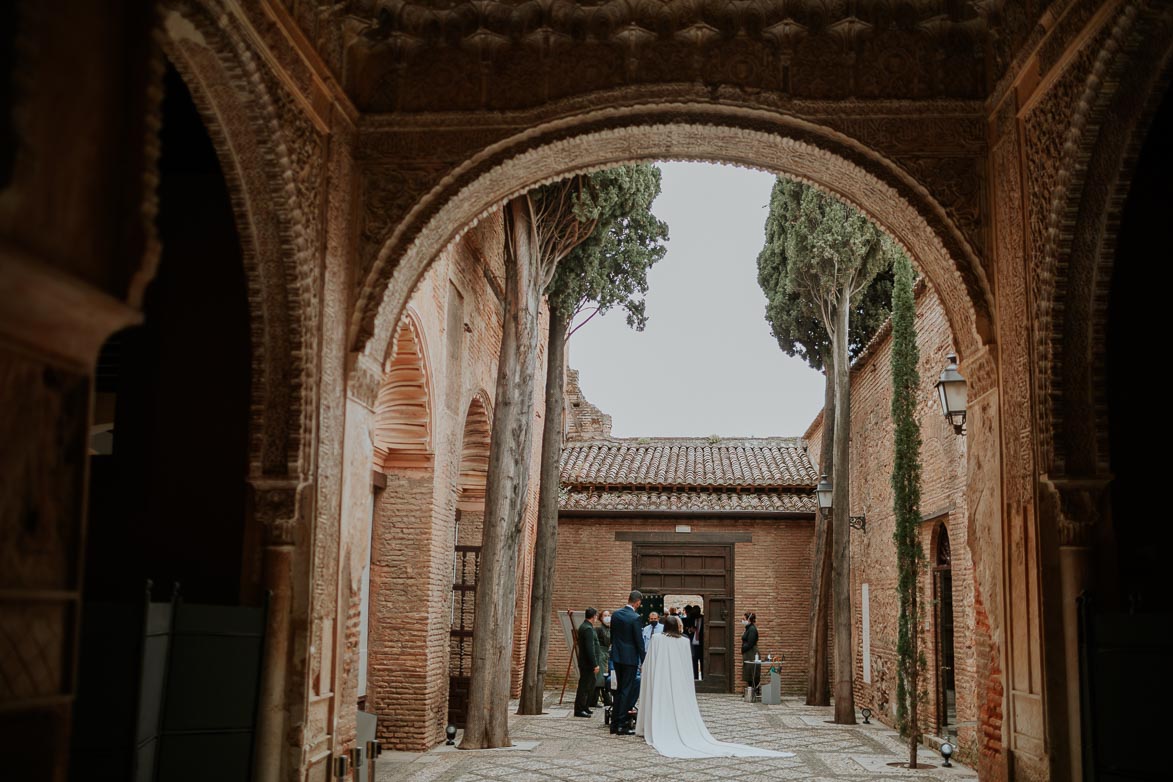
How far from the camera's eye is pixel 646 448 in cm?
2473

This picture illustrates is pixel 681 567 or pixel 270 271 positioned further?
pixel 681 567

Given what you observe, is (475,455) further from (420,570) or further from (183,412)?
(183,412)

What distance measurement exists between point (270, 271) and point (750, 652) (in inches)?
598

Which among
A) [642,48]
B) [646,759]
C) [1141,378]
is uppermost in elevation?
[642,48]

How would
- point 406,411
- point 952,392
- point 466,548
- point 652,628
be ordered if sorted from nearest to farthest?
point 952,392, point 406,411, point 466,548, point 652,628

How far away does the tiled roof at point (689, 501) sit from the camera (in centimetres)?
2111

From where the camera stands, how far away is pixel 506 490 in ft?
40.2

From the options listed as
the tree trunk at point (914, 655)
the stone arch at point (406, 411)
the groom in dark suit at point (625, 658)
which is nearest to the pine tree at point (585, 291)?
the groom in dark suit at point (625, 658)

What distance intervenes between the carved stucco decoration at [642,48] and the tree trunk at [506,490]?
5352mm

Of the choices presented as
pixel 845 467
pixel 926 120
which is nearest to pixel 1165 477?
pixel 926 120

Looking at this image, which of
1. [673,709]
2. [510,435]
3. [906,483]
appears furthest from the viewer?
[906,483]

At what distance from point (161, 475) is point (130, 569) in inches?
22.4

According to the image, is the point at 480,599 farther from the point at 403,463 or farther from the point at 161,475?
the point at 161,475

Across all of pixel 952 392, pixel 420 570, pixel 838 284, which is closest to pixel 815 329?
pixel 838 284
